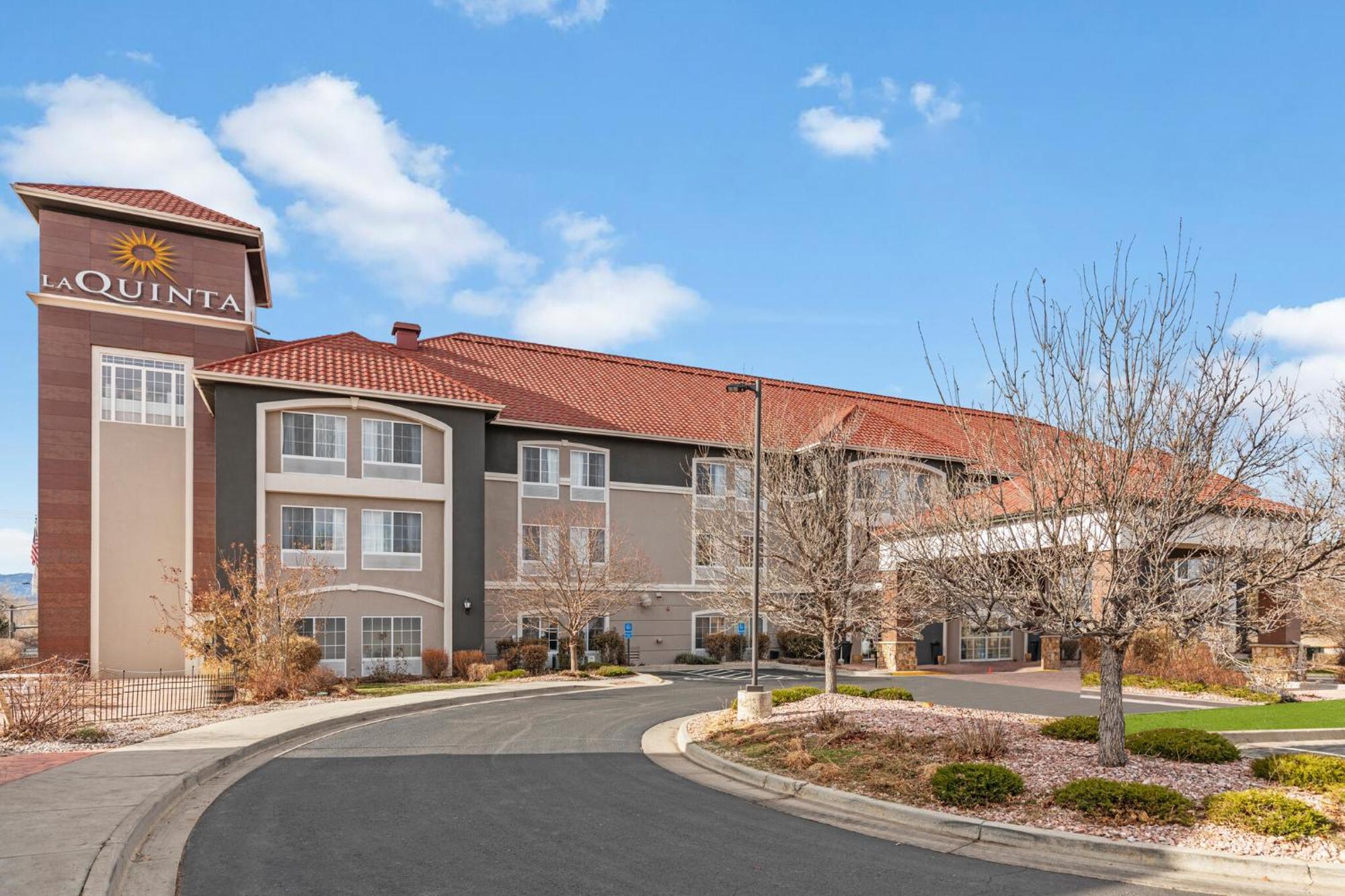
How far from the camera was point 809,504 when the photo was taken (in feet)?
71.1

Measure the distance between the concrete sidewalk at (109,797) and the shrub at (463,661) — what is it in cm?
1095

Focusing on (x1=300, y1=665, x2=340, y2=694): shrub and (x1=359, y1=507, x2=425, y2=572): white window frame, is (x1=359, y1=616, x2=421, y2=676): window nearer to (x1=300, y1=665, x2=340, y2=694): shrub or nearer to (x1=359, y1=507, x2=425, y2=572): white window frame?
(x1=359, y1=507, x2=425, y2=572): white window frame

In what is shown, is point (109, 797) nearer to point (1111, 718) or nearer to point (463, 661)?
point (1111, 718)

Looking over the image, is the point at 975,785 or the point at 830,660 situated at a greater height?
the point at 975,785

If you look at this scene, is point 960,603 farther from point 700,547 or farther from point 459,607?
point 459,607

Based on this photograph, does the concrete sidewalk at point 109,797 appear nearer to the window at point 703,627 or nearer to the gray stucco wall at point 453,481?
the gray stucco wall at point 453,481

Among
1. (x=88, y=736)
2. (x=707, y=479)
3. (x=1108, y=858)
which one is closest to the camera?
(x=1108, y=858)

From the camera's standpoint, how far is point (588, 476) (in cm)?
Result: 3669

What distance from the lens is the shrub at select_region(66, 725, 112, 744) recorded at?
1525 centimetres

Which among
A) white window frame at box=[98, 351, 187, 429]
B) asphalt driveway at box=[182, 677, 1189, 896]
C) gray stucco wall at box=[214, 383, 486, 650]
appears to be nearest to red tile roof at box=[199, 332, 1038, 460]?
gray stucco wall at box=[214, 383, 486, 650]

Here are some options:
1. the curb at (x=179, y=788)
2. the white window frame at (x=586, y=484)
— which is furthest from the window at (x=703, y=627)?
the curb at (x=179, y=788)

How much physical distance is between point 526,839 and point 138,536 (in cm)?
2694

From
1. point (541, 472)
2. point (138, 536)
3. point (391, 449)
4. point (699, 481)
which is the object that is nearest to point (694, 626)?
point (699, 481)

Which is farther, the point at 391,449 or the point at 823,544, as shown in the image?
the point at 391,449
